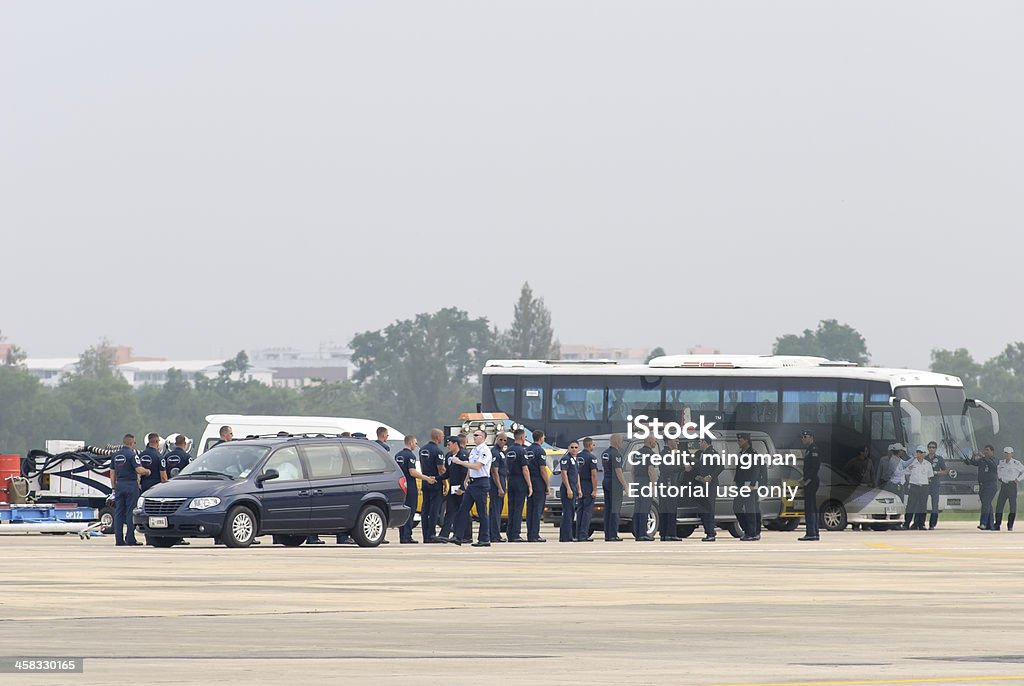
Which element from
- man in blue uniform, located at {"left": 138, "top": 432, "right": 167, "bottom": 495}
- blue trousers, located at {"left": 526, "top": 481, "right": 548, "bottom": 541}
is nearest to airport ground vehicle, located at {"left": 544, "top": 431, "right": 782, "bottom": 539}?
blue trousers, located at {"left": 526, "top": 481, "right": 548, "bottom": 541}

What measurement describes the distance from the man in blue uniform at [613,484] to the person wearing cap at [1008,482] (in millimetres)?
10393

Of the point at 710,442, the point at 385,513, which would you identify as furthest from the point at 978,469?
the point at 385,513

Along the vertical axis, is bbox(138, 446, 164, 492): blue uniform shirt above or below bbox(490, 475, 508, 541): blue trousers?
above

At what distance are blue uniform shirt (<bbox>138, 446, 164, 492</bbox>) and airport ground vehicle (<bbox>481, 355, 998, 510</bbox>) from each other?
Result: 13.8 metres

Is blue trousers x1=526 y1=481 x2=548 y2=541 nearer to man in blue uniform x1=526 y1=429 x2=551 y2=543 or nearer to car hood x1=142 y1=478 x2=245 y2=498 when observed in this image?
man in blue uniform x1=526 y1=429 x2=551 y2=543

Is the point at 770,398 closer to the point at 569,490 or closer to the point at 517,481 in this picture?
the point at 569,490

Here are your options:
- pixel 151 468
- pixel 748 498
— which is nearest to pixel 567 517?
pixel 748 498

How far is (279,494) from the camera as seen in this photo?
28.6 m

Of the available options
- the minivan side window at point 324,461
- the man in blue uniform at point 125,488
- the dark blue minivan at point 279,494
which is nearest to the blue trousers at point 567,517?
the dark blue minivan at point 279,494

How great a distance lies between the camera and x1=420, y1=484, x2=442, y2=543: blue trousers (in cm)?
3098

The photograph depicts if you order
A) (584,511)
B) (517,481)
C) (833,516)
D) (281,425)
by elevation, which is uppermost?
(281,425)

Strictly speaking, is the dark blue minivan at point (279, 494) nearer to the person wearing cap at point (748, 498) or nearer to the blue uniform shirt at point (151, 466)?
the blue uniform shirt at point (151, 466)

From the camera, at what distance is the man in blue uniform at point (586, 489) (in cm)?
3209

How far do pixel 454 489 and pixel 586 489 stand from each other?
264cm
